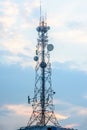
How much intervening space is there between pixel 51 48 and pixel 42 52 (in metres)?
2.97

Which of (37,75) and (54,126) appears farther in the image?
(37,75)

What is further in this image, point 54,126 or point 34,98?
point 34,98

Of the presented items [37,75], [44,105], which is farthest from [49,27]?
[44,105]

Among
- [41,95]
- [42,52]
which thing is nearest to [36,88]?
[41,95]

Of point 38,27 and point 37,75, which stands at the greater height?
point 38,27

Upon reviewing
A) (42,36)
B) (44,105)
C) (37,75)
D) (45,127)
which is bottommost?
(45,127)

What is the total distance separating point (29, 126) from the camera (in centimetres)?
11531

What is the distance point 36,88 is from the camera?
120562 millimetres

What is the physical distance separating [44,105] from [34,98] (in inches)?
132

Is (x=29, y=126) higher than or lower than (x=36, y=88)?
lower

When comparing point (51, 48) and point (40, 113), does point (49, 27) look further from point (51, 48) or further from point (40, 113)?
point (40, 113)

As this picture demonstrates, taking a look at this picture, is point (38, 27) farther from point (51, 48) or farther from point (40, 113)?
point (40, 113)

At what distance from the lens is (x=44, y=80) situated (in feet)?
396

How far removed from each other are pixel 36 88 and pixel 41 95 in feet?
7.61
